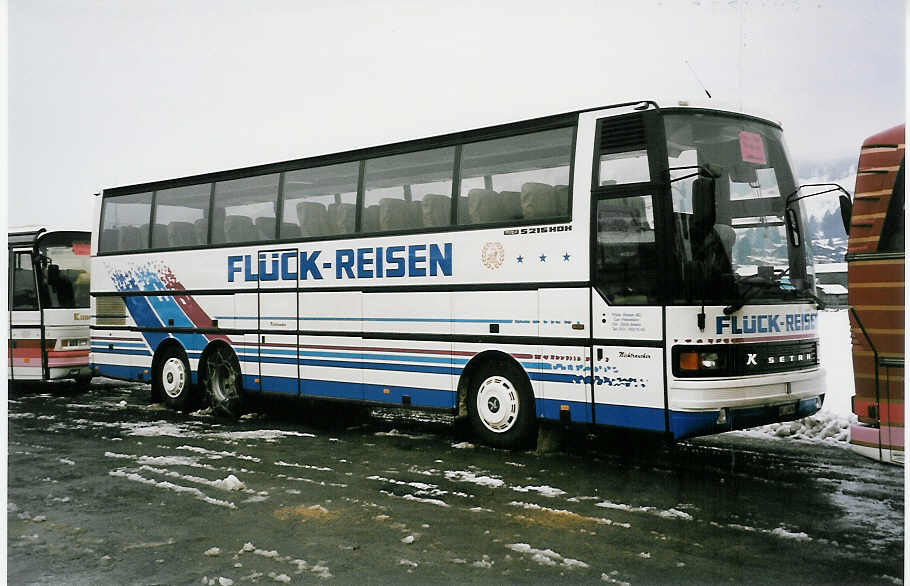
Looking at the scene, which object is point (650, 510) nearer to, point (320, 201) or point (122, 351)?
point (320, 201)

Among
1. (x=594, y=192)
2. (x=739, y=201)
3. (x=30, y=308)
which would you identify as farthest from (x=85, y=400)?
(x=739, y=201)

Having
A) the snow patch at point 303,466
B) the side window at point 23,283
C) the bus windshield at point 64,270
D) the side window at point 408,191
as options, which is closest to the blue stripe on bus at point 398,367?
the side window at point 408,191

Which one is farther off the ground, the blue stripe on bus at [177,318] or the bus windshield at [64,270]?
the bus windshield at [64,270]

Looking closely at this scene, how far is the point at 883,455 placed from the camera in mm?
7664

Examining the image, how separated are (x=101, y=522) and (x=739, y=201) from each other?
5558mm

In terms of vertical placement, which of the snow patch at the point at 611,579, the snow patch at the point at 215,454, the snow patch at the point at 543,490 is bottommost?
the snow patch at the point at 611,579

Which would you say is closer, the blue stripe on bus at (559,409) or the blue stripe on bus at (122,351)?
the blue stripe on bus at (559,409)

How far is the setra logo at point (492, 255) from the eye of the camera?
8.60m

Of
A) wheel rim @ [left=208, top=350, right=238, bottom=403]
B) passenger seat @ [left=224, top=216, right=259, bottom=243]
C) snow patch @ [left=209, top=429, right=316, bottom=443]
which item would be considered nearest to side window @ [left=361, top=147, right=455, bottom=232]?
passenger seat @ [left=224, top=216, right=259, bottom=243]

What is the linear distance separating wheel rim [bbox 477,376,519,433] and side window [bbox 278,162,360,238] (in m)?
2.43

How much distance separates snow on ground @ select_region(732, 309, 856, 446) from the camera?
7.91 metres

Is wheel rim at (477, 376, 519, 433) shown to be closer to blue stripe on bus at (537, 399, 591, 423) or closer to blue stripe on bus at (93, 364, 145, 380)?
blue stripe on bus at (537, 399, 591, 423)

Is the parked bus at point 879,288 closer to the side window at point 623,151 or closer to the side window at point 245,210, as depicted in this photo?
the side window at point 623,151

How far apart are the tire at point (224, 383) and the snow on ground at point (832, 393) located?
604cm
